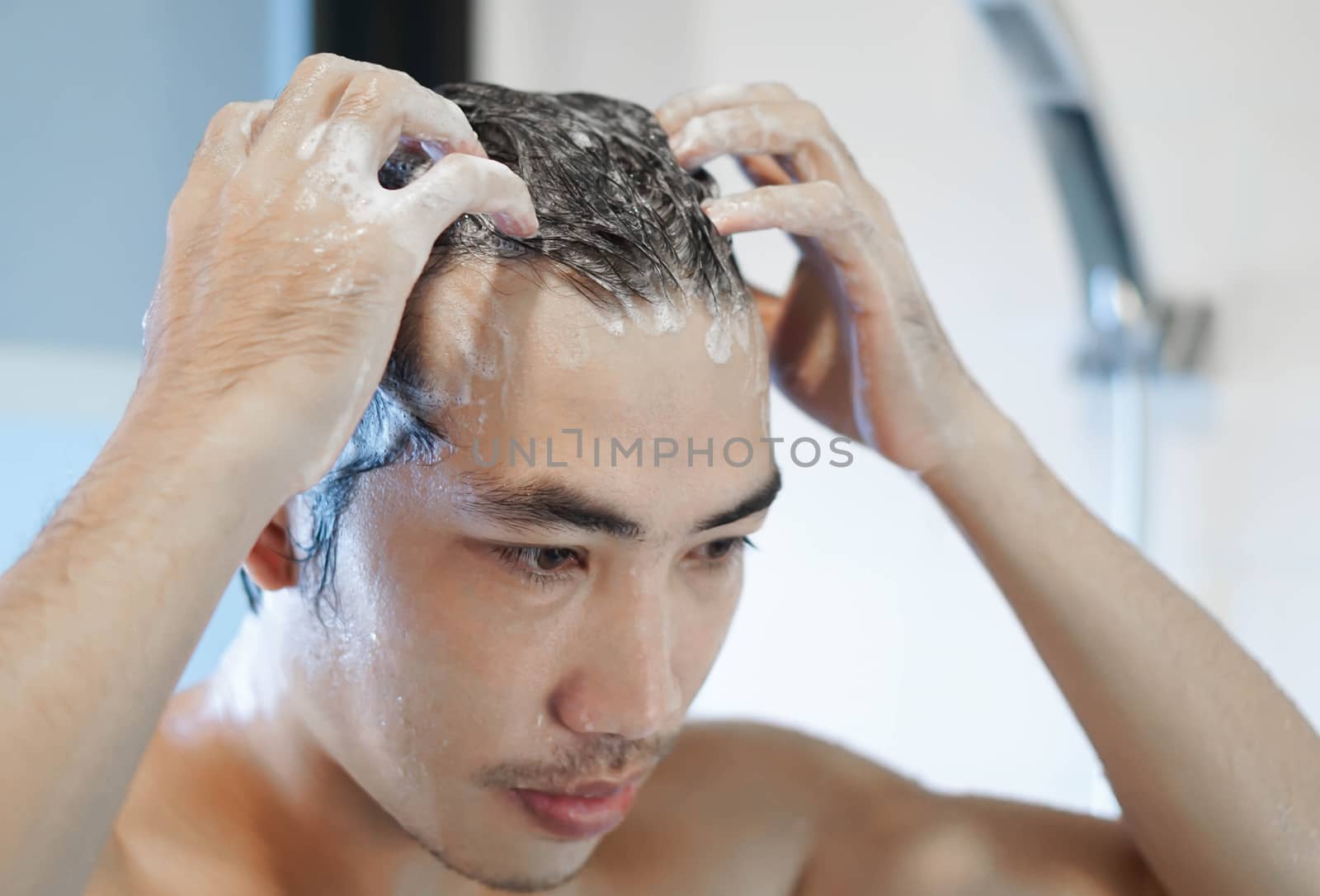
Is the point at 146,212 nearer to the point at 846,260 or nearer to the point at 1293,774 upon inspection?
the point at 846,260

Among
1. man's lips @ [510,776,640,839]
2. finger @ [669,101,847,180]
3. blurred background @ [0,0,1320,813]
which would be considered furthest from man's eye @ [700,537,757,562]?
blurred background @ [0,0,1320,813]

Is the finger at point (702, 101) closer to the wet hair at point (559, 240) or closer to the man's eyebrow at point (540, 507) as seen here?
the wet hair at point (559, 240)

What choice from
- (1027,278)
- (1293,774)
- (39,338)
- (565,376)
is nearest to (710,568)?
(565,376)

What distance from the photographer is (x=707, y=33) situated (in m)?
1.56

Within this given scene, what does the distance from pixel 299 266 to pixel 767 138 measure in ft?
1.16

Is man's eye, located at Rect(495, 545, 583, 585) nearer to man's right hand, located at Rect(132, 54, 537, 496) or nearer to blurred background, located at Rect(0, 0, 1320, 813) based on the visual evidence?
man's right hand, located at Rect(132, 54, 537, 496)

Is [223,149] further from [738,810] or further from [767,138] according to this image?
[738,810]

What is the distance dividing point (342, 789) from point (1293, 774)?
62 centimetres

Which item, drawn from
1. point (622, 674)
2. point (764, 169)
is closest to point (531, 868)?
point (622, 674)

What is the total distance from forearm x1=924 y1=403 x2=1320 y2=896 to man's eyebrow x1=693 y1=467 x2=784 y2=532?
7.1 inches

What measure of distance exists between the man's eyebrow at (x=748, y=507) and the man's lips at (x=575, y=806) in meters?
0.16

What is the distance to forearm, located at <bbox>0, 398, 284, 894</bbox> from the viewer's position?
0.47 metres

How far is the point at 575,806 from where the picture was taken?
0.73 metres

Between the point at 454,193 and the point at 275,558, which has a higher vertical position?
the point at 454,193
